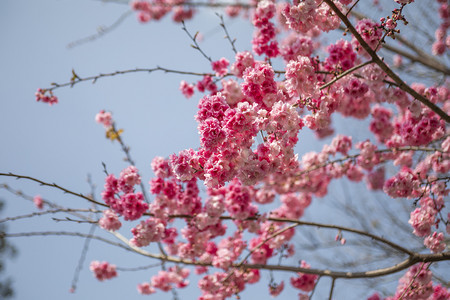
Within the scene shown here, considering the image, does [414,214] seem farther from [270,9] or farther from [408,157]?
[270,9]

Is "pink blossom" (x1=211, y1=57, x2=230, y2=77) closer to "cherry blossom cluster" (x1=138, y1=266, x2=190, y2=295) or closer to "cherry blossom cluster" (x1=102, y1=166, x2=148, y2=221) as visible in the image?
"cherry blossom cluster" (x1=102, y1=166, x2=148, y2=221)

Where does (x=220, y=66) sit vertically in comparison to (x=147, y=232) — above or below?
above

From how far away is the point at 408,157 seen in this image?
428 centimetres

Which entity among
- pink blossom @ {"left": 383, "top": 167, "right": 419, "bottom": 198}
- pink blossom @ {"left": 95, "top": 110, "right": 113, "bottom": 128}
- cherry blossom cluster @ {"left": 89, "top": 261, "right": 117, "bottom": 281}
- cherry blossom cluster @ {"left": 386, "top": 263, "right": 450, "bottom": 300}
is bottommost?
cherry blossom cluster @ {"left": 386, "top": 263, "right": 450, "bottom": 300}

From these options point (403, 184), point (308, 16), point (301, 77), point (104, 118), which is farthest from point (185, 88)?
point (403, 184)

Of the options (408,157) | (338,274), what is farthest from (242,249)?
(408,157)

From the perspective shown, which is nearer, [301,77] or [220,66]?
[301,77]

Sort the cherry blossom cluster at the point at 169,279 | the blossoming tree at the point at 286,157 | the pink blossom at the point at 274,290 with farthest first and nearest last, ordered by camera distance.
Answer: the cherry blossom cluster at the point at 169,279
the pink blossom at the point at 274,290
the blossoming tree at the point at 286,157

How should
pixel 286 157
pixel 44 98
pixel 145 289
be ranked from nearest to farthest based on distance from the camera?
pixel 286 157 < pixel 44 98 < pixel 145 289

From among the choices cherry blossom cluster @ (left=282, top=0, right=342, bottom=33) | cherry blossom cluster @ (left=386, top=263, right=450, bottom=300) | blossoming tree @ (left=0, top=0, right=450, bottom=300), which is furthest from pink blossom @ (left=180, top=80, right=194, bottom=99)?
cherry blossom cluster @ (left=386, top=263, right=450, bottom=300)

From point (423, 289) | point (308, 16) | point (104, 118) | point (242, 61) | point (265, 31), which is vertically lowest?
point (423, 289)

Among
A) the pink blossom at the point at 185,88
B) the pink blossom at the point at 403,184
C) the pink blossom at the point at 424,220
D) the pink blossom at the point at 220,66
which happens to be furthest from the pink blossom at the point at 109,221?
the pink blossom at the point at 424,220

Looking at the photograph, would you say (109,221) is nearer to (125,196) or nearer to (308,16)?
(125,196)

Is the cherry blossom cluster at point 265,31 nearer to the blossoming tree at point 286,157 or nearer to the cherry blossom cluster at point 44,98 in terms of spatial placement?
the blossoming tree at point 286,157
